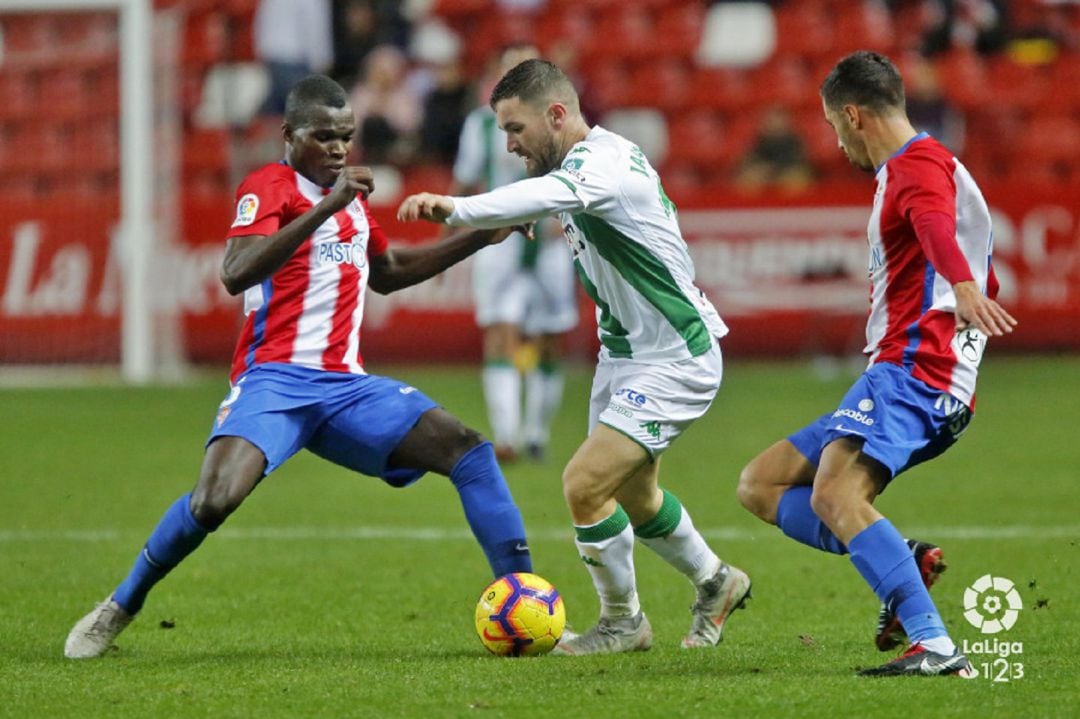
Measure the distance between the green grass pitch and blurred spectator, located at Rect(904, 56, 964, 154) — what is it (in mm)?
4935

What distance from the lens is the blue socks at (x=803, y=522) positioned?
5.76m

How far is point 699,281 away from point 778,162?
6.32ft

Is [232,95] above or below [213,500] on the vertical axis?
below

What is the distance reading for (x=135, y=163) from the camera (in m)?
16.2

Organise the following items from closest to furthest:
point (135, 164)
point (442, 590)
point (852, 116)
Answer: point (852, 116) < point (442, 590) < point (135, 164)

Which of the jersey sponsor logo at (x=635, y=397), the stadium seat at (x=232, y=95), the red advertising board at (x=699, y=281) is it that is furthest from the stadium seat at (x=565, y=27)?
the jersey sponsor logo at (x=635, y=397)

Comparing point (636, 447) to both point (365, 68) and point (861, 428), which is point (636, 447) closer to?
point (861, 428)

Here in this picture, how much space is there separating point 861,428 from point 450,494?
18.3ft

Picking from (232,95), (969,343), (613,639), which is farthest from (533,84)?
(232,95)

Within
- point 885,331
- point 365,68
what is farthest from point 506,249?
point 365,68

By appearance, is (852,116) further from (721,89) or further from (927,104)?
(721,89)

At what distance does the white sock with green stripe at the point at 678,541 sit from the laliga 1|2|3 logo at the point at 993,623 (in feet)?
3.09

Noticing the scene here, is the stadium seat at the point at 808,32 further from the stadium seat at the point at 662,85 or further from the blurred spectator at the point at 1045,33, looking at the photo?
the blurred spectator at the point at 1045,33

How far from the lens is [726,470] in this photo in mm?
11133
